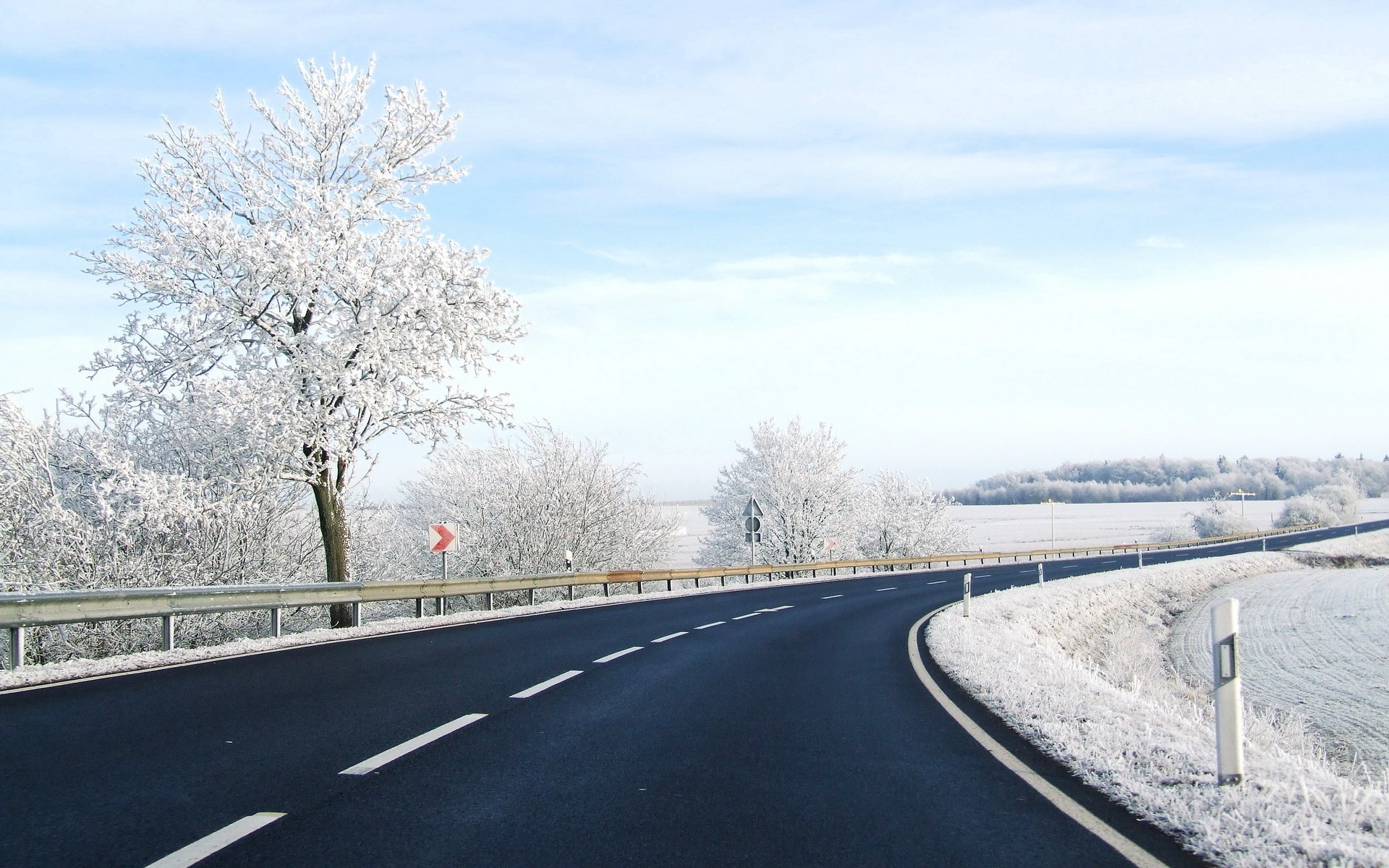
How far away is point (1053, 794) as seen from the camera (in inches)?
213

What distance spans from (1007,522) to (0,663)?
149 metres

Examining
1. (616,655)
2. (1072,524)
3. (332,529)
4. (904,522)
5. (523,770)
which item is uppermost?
(332,529)

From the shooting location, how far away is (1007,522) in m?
152

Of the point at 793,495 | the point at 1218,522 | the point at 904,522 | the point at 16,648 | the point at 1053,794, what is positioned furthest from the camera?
the point at 1218,522

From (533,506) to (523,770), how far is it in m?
29.7

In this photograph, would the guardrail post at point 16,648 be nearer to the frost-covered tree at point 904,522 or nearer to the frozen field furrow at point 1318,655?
the frozen field furrow at point 1318,655

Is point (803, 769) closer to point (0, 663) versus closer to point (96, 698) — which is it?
point (96, 698)

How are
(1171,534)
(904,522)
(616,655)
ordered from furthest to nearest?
(1171,534), (904,522), (616,655)

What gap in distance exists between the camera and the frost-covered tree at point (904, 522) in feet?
236

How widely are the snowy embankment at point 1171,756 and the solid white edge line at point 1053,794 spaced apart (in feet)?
0.86

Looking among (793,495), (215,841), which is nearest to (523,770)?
(215,841)

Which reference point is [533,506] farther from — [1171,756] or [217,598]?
[1171,756]

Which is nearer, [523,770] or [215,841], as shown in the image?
[215,841]

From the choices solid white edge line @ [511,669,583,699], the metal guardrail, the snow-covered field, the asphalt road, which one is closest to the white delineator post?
the asphalt road
